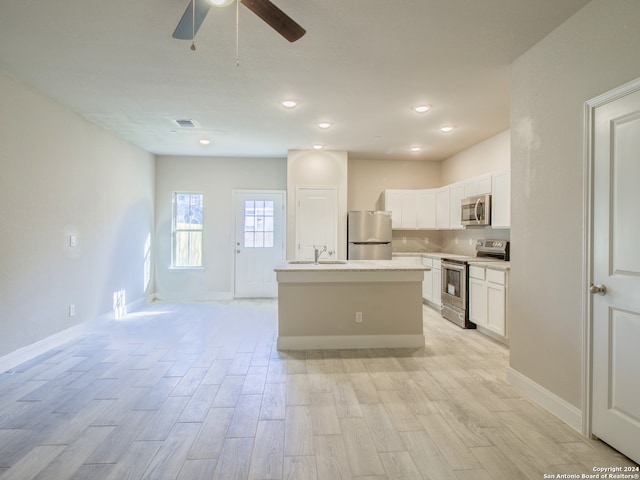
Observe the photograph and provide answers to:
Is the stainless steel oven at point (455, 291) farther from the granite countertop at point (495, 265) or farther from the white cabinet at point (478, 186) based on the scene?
the white cabinet at point (478, 186)

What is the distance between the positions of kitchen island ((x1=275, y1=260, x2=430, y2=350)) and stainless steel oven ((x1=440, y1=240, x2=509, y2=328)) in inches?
43.6

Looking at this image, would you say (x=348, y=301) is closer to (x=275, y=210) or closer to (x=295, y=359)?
(x=295, y=359)

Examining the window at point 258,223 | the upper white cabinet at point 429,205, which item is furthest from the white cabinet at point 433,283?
the window at point 258,223

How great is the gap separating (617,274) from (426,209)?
13.9 feet

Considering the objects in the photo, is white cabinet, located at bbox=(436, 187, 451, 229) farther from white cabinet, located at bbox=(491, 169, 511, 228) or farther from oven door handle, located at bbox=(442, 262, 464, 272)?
white cabinet, located at bbox=(491, 169, 511, 228)

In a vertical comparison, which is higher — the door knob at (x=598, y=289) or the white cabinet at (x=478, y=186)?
the white cabinet at (x=478, y=186)

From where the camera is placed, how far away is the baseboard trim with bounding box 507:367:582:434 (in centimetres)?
211

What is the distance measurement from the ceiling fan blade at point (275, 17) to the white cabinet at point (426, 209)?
457 centimetres

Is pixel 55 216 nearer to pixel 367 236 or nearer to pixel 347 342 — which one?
pixel 347 342

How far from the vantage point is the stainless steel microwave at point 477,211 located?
448 cm

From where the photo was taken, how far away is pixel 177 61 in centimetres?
276

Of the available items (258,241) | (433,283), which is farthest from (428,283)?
(258,241)

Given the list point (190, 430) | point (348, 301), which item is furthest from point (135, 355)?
point (348, 301)

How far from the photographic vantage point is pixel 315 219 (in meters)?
5.68
